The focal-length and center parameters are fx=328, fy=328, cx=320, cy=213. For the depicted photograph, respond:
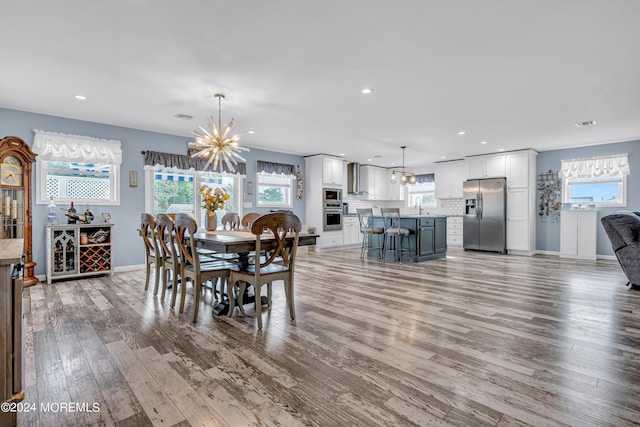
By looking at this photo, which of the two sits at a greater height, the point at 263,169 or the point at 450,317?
the point at 263,169

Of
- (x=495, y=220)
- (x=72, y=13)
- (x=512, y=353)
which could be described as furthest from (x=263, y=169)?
(x=512, y=353)

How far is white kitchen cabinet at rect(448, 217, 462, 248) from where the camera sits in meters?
8.49

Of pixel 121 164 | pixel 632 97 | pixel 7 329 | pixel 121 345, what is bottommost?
pixel 121 345

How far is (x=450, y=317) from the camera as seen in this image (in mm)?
2998

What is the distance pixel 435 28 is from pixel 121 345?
3.36 meters

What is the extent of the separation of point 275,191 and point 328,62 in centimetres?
471

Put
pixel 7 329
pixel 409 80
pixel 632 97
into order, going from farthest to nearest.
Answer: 1. pixel 632 97
2. pixel 409 80
3. pixel 7 329

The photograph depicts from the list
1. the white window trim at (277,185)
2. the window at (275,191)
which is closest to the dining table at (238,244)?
the white window trim at (277,185)

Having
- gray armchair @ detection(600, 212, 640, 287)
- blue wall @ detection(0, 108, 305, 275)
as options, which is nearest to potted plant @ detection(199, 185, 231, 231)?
blue wall @ detection(0, 108, 305, 275)

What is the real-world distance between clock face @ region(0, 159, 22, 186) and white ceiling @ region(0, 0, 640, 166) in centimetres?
81

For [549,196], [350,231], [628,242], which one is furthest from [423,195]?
[628,242]

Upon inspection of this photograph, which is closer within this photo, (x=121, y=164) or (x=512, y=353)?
(x=512, y=353)

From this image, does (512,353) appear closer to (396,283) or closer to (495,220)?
(396,283)

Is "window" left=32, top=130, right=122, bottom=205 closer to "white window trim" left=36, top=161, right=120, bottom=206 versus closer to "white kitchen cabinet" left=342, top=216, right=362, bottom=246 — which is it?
"white window trim" left=36, top=161, right=120, bottom=206
